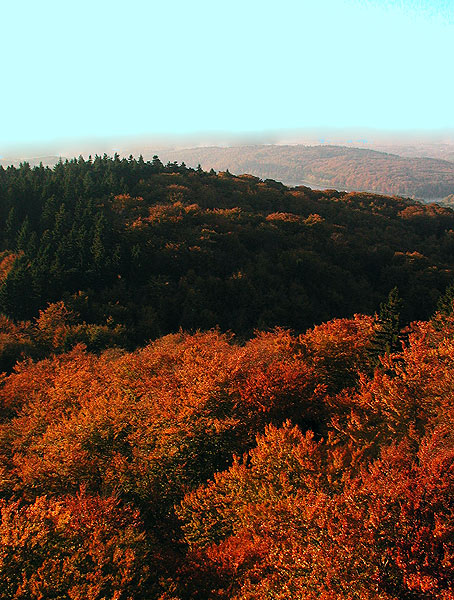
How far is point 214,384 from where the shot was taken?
1086 inches

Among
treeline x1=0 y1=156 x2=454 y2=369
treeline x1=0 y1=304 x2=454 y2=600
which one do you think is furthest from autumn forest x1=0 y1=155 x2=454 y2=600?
treeline x1=0 y1=156 x2=454 y2=369

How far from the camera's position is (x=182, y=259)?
77938 millimetres

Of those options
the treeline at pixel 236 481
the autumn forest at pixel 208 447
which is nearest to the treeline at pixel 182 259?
the autumn forest at pixel 208 447

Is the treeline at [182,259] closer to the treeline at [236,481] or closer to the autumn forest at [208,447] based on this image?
the autumn forest at [208,447]

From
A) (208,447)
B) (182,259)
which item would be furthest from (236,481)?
(182,259)

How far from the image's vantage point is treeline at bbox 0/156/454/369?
211 feet

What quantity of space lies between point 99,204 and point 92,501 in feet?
279

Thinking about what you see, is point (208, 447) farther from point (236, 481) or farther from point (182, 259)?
point (182, 259)

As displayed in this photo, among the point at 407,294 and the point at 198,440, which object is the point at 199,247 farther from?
the point at 198,440

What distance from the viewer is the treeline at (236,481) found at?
1420 centimetres

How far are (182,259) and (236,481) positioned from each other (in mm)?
60676

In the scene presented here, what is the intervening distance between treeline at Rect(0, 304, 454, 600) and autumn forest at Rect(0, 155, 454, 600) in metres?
0.10

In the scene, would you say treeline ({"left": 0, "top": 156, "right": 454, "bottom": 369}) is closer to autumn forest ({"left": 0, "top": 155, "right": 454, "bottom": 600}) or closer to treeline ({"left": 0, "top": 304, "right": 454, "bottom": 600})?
autumn forest ({"left": 0, "top": 155, "right": 454, "bottom": 600})

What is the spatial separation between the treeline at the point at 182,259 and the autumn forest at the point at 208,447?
60cm
